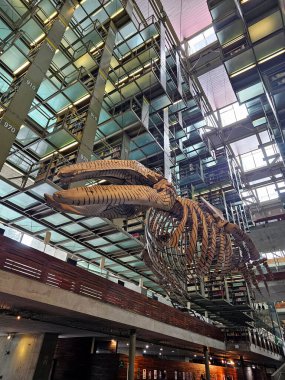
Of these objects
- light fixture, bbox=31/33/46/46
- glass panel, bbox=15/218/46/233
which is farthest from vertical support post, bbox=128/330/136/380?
light fixture, bbox=31/33/46/46

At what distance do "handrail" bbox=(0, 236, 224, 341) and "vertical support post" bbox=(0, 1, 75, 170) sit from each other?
2.43m

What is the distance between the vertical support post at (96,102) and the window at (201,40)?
7489 mm

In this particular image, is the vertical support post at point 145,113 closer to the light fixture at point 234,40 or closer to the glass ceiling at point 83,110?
the glass ceiling at point 83,110

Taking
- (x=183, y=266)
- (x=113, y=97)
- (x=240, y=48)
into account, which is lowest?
(x=183, y=266)

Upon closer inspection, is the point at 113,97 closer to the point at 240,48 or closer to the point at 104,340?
the point at 240,48

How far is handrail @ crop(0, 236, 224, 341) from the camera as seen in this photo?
187 inches

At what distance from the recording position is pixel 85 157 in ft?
27.1

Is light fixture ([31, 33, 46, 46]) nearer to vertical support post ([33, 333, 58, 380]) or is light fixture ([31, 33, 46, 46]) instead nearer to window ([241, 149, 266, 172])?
vertical support post ([33, 333, 58, 380])

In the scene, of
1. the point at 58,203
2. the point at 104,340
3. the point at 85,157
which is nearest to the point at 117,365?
the point at 104,340

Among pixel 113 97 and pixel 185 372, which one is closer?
pixel 113 97

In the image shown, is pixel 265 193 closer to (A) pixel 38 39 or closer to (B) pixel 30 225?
(B) pixel 30 225

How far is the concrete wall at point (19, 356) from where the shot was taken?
8.12 meters

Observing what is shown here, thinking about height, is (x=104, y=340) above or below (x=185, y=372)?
above

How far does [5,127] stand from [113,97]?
5283mm
